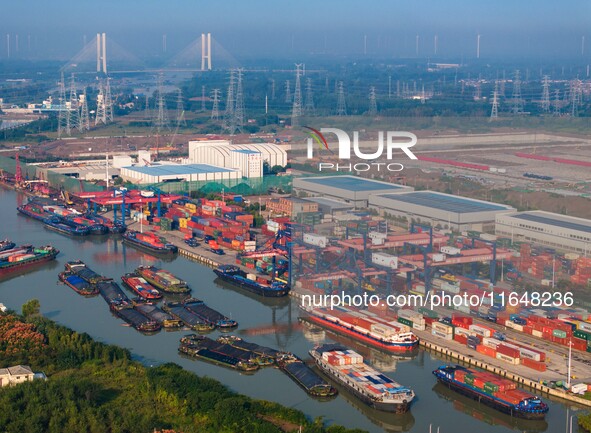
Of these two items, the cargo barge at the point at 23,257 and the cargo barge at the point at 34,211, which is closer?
the cargo barge at the point at 23,257

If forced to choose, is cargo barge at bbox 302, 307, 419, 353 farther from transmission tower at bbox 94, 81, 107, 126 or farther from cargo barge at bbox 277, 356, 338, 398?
transmission tower at bbox 94, 81, 107, 126

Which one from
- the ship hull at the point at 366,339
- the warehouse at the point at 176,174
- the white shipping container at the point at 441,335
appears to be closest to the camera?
the ship hull at the point at 366,339

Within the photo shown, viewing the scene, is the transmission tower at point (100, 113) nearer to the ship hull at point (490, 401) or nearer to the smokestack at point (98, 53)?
Answer: the smokestack at point (98, 53)

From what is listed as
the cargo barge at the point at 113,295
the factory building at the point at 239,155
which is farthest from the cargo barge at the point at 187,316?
the factory building at the point at 239,155

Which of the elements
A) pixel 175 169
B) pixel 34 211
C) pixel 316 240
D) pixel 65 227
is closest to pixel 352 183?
pixel 316 240

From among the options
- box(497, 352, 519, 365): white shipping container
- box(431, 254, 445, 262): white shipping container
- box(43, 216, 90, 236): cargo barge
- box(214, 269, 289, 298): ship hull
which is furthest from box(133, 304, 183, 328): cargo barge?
box(43, 216, 90, 236): cargo barge
